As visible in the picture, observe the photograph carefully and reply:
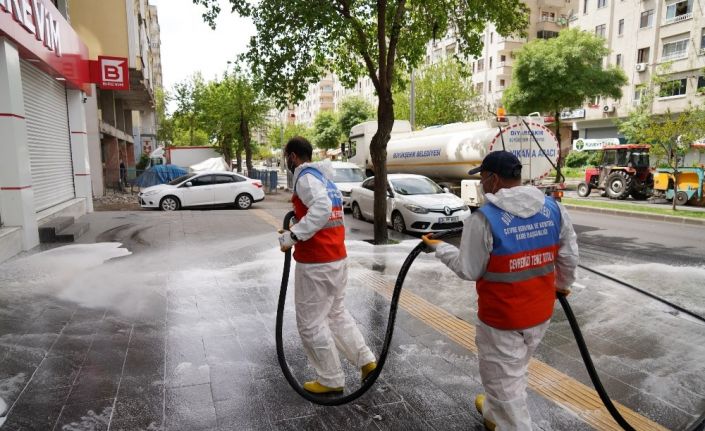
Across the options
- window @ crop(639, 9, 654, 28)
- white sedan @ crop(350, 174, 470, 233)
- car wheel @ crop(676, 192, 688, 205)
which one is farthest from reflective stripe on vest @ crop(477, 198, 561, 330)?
window @ crop(639, 9, 654, 28)

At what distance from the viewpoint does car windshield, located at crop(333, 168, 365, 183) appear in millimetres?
17047

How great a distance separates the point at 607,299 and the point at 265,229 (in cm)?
779

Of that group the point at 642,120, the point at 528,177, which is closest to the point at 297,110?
the point at 642,120

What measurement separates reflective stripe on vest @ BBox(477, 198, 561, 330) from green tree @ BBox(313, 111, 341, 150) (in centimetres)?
5325

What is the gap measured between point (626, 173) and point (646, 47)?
20261mm

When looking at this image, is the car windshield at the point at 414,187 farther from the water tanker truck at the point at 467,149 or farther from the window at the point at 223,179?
the window at the point at 223,179

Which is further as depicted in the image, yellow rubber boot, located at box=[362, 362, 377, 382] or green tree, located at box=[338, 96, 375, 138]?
green tree, located at box=[338, 96, 375, 138]

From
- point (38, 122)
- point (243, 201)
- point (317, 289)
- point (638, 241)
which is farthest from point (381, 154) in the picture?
point (243, 201)

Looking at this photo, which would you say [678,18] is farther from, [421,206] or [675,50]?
[421,206]

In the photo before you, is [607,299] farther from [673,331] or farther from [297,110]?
[297,110]

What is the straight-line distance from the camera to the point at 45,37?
9406mm

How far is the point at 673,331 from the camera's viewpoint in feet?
16.2

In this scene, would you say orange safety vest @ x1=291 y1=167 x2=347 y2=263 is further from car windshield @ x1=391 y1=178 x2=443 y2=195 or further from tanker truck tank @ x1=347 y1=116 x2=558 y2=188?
car windshield @ x1=391 y1=178 x2=443 y2=195

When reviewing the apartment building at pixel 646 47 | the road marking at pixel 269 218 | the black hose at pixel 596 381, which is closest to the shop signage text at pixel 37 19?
the road marking at pixel 269 218
